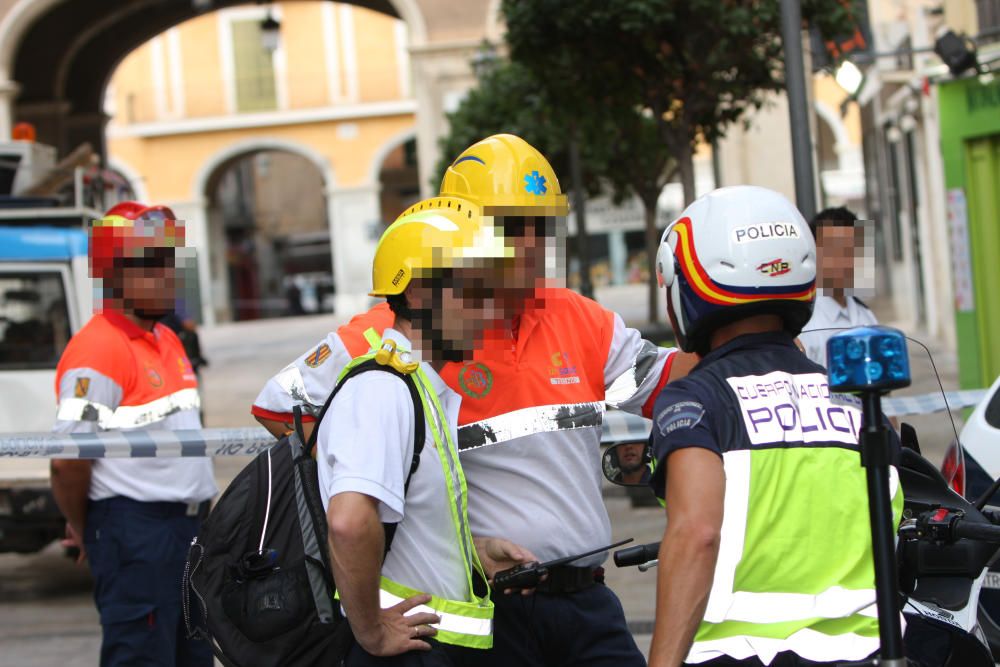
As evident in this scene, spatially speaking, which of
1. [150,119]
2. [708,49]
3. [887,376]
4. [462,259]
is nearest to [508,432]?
[462,259]

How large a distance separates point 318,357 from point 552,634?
0.90 meters

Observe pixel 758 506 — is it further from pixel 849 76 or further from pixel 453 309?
pixel 849 76

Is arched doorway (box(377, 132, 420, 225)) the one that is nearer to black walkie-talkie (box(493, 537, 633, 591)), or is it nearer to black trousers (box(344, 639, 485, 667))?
black walkie-talkie (box(493, 537, 633, 591))

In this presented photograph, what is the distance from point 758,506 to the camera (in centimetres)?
249

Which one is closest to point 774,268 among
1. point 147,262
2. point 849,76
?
point 147,262

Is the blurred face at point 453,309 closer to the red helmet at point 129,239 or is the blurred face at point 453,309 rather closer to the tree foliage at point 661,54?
the red helmet at point 129,239

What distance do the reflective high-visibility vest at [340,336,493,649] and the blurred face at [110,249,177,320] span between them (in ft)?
5.66

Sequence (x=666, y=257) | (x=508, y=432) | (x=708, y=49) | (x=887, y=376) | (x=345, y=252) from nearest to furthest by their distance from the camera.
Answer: (x=887, y=376) → (x=666, y=257) → (x=508, y=432) → (x=708, y=49) → (x=345, y=252)

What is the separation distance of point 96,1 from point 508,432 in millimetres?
25555

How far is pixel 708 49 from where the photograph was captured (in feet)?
40.6

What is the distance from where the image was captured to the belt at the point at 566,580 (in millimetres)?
3211

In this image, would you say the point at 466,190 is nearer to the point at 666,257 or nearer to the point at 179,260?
the point at 666,257

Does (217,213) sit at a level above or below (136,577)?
above

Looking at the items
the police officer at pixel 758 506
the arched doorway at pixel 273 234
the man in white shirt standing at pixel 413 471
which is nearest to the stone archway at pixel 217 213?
the arched doorway at pixel 273 234
